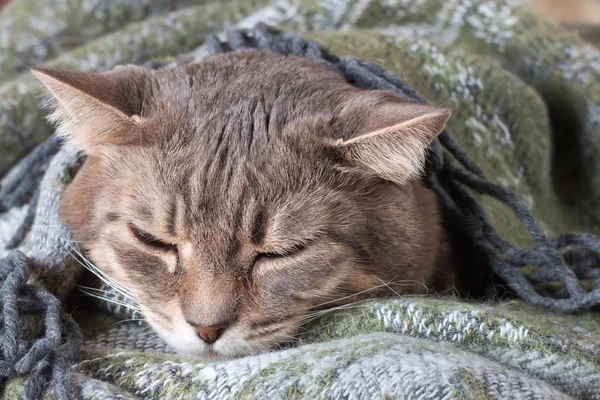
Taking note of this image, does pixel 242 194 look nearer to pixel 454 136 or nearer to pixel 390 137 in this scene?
pixel 390 137

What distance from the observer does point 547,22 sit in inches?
64.2

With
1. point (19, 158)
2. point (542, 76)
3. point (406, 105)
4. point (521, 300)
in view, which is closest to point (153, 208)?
point (406, 105)

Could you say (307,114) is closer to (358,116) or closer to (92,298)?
(358,116)

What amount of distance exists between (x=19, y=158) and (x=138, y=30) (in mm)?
428

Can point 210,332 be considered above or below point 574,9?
above

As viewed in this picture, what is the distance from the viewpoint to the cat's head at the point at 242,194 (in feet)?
2.84

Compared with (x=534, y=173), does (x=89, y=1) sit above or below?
above

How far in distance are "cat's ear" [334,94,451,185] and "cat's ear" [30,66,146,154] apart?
297mm

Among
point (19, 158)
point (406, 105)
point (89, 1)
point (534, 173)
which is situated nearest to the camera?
point (406, 105)

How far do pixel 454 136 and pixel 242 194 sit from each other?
567 mm

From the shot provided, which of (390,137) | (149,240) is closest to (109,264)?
→ (149,240)

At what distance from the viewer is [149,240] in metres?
0.93

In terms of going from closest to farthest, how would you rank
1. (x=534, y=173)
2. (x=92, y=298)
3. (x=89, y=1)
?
(x=92, y=298) < (x=534, y=173) < (x=89, y=1)

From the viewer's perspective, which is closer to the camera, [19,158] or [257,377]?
[257,377]
